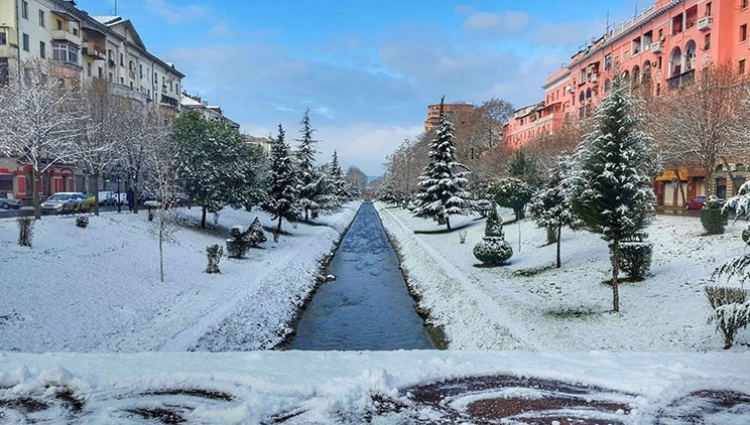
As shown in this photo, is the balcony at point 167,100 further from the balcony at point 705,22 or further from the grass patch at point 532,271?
the balcony at point 705,22

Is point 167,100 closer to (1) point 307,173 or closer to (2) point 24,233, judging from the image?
(1) point 307,173

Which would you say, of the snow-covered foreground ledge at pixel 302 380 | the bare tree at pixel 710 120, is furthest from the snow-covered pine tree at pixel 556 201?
the snow-covered foreground ledge at pixel 302 380

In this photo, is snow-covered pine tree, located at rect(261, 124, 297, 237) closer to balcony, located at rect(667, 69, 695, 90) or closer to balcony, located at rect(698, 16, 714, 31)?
balcony, located at rect(667, 69, 695, 90)

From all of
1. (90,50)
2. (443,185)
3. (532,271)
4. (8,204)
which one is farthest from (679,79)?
(90,50)

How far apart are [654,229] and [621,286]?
9.22m

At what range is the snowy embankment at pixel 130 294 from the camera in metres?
12.4

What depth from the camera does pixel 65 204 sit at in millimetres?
32344

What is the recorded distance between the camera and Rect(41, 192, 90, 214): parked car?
31.7 meters

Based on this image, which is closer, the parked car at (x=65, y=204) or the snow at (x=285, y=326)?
the snow at (x=285, y=326)

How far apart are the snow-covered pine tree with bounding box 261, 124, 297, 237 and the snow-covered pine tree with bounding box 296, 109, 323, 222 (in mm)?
4640

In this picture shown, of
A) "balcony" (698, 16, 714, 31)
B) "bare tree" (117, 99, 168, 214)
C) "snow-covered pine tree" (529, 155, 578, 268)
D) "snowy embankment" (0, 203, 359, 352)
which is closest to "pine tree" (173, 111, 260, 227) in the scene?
"bare tree" (117, 99, 168, 214)

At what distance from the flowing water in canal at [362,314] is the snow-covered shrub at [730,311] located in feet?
23.0

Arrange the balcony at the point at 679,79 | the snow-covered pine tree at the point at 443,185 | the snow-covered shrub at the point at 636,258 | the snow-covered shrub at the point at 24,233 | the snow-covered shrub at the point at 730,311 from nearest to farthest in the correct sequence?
the snow-covered shrub at the point at 730,311, the snow-covered shrub at the point at 636,258, the snow-covered shrub at the point at 24,233, the snow-covered pine tree at the point at 443,185, the balcony at the point at 679,79

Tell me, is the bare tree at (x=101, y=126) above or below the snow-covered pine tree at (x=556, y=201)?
above
